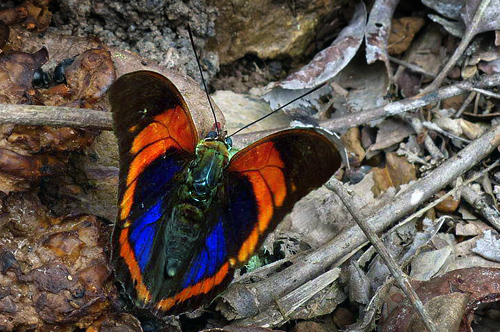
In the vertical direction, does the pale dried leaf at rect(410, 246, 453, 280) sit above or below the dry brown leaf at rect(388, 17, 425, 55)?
below

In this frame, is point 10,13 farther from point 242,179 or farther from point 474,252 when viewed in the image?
point 474,252

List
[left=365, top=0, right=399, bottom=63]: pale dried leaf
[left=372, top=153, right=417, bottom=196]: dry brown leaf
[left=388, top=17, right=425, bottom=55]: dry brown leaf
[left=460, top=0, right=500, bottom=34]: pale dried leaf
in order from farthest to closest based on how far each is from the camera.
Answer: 1. [left=388, top=17, right=425, bottom=55]: dry brown leaf
2. [left=365, top=0, right=399, bottom=63]: pale dried leaf
3. [left=460, top=0, right=500, bottom=34]: pale dried leaf
4. [left=372, top=153, right=417, bottom=196]: dry brown leaf

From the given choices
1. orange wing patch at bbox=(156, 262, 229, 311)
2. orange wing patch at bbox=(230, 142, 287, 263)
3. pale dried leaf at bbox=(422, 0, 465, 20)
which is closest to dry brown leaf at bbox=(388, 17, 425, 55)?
pale dried leaf at bbox=(422, 0, 465, 20)

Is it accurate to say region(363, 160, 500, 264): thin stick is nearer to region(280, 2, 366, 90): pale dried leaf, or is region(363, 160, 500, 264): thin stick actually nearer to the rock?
region(280, 2, 366, 90): pale dried leaf

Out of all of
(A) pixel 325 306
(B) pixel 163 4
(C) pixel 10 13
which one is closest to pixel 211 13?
(B) pixel 163 4

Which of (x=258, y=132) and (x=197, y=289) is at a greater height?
(x=258, y=132)

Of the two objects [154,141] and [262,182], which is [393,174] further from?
[154,141]

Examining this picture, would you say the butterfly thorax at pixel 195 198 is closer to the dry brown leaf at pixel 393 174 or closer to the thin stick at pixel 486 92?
the dry brown leaf at pixel 393 174

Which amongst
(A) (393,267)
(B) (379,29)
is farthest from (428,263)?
(B) (379,29)

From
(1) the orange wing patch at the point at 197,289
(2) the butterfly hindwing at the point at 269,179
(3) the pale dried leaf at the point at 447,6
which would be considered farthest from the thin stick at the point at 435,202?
(3) the pale dried leaf at the point at 447,6
